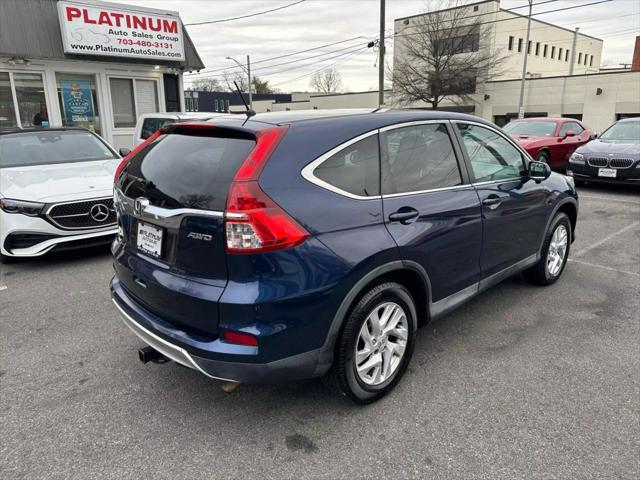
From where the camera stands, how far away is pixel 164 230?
8.31 feet

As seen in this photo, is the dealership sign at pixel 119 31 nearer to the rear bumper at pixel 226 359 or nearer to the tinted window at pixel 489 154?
the tinted window at pixel 489 154

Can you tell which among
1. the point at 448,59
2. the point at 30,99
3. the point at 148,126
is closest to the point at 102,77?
the point at 30,99

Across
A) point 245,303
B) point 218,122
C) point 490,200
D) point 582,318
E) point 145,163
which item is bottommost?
Answer: point 582,318

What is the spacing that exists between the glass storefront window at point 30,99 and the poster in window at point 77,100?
562mm

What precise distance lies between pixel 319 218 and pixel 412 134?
110 cm

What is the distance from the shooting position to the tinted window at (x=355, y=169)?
2.51 m

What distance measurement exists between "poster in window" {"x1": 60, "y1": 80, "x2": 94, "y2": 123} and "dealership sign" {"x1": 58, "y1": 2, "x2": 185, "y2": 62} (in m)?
1.36

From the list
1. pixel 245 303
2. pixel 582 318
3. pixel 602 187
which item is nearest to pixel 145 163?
pixel 245 303

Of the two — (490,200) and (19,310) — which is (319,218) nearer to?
(490,200)

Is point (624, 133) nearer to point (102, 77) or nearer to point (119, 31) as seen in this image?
point (119, 31)

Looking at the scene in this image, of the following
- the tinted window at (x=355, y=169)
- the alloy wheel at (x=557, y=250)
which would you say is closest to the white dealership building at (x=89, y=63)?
the tinted window at (x=355, y=169)

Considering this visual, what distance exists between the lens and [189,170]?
257 centimetres

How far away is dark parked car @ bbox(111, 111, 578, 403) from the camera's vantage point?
2.27 m

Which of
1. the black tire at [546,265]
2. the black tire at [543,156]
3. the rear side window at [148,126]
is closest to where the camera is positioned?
the black tire at [546,265]
